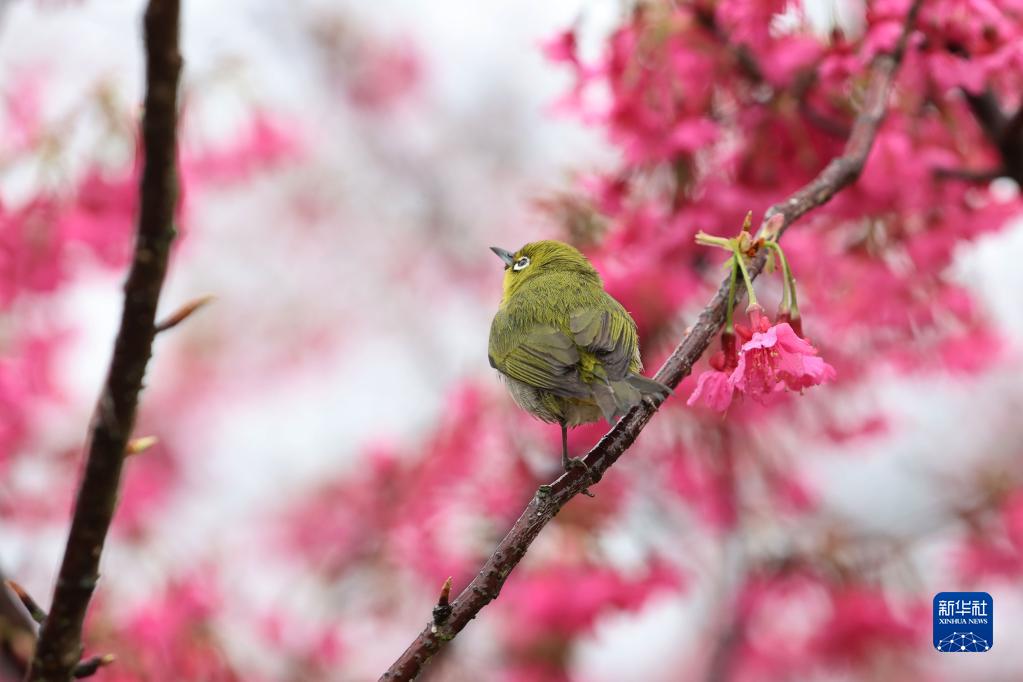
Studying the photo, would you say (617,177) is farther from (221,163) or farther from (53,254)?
(221,163)

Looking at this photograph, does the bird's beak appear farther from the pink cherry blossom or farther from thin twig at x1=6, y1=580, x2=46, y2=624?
thin twig at x1=6, y1=580, x2=46, y2=624

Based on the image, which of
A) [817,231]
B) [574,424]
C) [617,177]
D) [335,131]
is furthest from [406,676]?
[335,131]

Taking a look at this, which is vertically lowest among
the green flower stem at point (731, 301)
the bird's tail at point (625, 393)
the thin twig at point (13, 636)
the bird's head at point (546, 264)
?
the thin twig at point (13, 636)

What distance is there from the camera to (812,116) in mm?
2785

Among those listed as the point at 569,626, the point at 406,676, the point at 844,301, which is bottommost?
the point at 406,676

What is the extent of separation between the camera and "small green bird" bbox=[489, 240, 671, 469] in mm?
2078

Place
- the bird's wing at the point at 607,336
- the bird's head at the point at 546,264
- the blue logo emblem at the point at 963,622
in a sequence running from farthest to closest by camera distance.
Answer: the blue logo emblem at the point at 963,622 < the bird's head at the point at 546,264 < the bird's wing at the point at 607,336

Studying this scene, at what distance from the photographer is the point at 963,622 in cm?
302

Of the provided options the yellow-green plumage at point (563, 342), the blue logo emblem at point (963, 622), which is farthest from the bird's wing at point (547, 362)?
the blue logo emblem at point (963, 622)

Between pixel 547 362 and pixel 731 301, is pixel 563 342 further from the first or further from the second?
pixel 731 301

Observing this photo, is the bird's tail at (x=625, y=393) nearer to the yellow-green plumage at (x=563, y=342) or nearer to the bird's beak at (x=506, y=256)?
the yellow-green plumage at (x=563, y=342)

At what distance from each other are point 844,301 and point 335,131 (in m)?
6.09

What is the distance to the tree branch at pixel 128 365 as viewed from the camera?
1080 millimetres

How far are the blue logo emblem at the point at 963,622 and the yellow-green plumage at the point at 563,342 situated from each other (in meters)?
1.35
